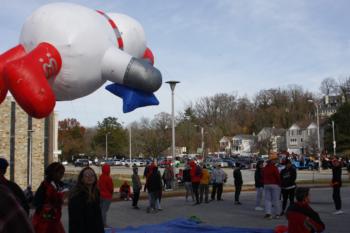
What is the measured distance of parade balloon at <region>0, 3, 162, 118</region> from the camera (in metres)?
5.94

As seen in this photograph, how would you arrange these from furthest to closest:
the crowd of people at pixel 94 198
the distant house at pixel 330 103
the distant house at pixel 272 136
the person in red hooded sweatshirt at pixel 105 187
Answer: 1. the distant house at pixel 330 103
2. the distant house at pixel 272 136
3. the person in red hooded sweatshirt at pixel 105 187
4. the crowd of people at pixel 94 198

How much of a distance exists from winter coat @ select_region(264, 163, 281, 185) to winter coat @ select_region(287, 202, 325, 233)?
6.69 m

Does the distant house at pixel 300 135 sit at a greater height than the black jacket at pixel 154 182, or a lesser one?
greater

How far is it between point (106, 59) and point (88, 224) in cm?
273

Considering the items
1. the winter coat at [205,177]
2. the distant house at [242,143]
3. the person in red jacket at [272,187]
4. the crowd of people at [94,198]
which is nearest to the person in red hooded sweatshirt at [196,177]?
the crowd of people at [94,198]

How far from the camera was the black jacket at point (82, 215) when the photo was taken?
17.4 feet

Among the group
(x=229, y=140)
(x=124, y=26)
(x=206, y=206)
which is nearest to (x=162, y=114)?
(x=229, y=140)

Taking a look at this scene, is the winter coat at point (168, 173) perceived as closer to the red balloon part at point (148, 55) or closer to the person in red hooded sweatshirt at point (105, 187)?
the person in red hooded sweatshirt at point (105, 187)

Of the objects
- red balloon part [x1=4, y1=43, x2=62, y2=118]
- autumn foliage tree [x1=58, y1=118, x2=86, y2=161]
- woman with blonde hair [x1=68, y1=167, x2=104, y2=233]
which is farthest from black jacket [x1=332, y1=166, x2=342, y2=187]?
autumn foliage tree [x1=58, y1=118, x2=86, y2=161]

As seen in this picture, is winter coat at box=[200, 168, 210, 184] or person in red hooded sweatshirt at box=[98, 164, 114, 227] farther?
winter coat at box=[200, 168, 210, 184]

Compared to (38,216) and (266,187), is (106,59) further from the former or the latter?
(266,187)

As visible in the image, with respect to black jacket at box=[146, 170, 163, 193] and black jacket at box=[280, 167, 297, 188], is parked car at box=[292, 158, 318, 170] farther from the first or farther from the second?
black jacket at box=[280, 167, 297, 188]

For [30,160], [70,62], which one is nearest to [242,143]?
[30,160]

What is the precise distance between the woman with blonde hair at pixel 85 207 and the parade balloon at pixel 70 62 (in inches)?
46.6
